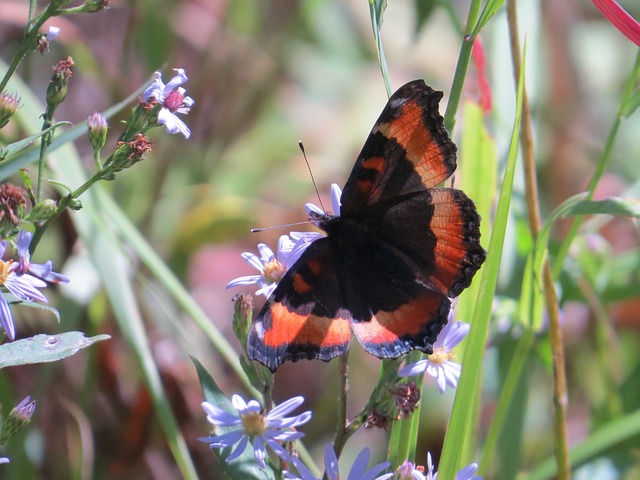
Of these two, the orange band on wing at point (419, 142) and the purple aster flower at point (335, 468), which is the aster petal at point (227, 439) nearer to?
the purple aster flower at point (335, 468)

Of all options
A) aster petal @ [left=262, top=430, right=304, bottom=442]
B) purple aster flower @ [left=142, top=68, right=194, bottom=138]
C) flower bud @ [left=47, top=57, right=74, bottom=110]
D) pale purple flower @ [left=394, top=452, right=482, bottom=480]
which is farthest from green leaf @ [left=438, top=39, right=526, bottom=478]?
flower bud @ [left=47, top=57, right=74, bottom=110]

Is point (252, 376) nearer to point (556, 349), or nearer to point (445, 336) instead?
point (445, 336)

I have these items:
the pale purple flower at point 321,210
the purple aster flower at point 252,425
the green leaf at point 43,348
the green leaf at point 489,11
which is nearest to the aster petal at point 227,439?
the purple aster flower at point 252,425

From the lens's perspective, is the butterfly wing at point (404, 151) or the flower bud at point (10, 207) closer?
the flower bud at point (10, 207)

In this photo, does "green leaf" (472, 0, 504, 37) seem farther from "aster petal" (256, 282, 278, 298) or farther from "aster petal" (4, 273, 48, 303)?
"aster petal" (4, 273, 48, 303)

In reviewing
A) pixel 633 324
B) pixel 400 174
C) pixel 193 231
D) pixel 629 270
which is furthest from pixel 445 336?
pixel 633 324

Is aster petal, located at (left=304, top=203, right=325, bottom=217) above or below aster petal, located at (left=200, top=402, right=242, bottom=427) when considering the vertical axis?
above

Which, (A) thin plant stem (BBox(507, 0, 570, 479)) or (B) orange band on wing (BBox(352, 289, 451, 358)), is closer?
(B) orange band on wing (BBox(352, 289, 451, 358))

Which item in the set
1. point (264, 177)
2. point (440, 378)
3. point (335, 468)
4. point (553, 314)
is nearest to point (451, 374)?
point (440, 378)
